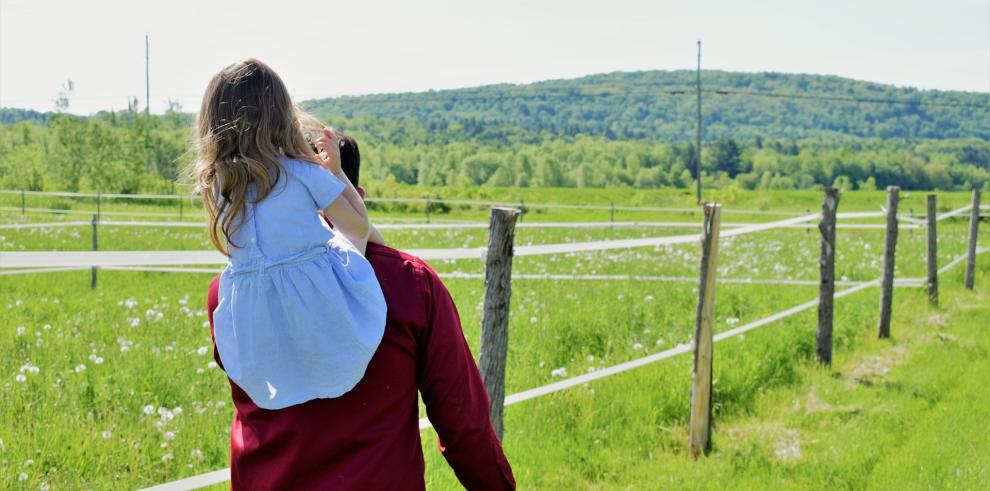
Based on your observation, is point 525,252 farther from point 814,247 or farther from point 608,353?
point 814,247

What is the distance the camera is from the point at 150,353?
584 cm

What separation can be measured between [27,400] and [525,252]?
2742mm

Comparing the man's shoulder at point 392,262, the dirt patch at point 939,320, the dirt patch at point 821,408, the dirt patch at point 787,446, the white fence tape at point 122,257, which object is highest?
the man's shoulder at point 392,262

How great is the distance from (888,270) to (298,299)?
7.94m

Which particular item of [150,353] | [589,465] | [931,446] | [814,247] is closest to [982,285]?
[814,247]

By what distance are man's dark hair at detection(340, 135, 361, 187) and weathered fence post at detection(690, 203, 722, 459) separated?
3326 mm

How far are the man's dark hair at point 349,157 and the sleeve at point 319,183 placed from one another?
26cm

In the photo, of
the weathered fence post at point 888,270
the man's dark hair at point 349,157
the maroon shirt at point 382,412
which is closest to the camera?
the maroon shirt at point 382,412

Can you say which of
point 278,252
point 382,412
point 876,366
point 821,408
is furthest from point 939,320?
point 278,252

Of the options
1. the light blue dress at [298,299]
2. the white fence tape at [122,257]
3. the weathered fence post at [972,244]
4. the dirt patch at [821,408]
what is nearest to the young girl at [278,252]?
the light blue dress at [298,299]

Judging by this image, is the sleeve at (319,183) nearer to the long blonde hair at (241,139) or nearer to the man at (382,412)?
the long blonde hair at (241,139)

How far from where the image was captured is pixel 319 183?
186cm

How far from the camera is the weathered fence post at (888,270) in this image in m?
8.31

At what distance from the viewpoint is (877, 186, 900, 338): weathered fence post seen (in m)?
8.31
